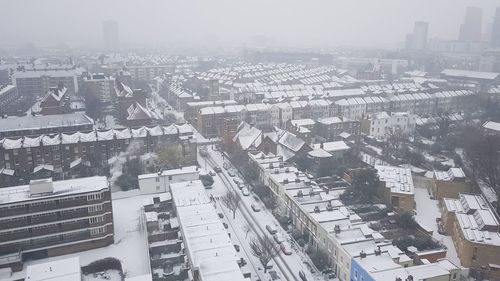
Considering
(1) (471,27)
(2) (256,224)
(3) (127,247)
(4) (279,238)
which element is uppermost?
(1) (471,27)

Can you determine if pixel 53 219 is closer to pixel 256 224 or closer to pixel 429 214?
pixel 256 224

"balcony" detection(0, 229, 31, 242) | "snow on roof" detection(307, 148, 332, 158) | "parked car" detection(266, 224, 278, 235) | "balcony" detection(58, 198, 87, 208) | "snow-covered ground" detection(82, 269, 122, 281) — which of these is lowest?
"snow-covered ground" detection(82, 269, 122, 281)

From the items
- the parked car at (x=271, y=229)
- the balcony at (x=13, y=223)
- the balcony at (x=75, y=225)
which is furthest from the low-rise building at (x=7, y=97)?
the parked car at (x=271, y=229)

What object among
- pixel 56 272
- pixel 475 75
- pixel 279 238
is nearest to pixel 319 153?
pixel 279 238

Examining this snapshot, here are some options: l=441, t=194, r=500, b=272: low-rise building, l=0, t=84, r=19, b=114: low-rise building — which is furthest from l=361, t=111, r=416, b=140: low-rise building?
l=0, t=84, r=19, b=114: low-rise building

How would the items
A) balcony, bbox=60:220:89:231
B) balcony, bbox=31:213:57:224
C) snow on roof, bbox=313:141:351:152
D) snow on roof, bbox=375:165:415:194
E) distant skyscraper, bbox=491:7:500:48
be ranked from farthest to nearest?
1. distant skyscraper, bbox=491:7:500:48
2. snow on roof, bbox=313:141:351:152
3. snow on roof, bbox=375:165:415:194
4. balcony, bbox=60:220:89:231
5. balcony, bbox=31:213:57:224

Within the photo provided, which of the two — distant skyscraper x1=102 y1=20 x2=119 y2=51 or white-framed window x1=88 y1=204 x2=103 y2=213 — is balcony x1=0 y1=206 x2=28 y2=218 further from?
distant skyscraper x1=102 y1=20 x2=119 y2=51
